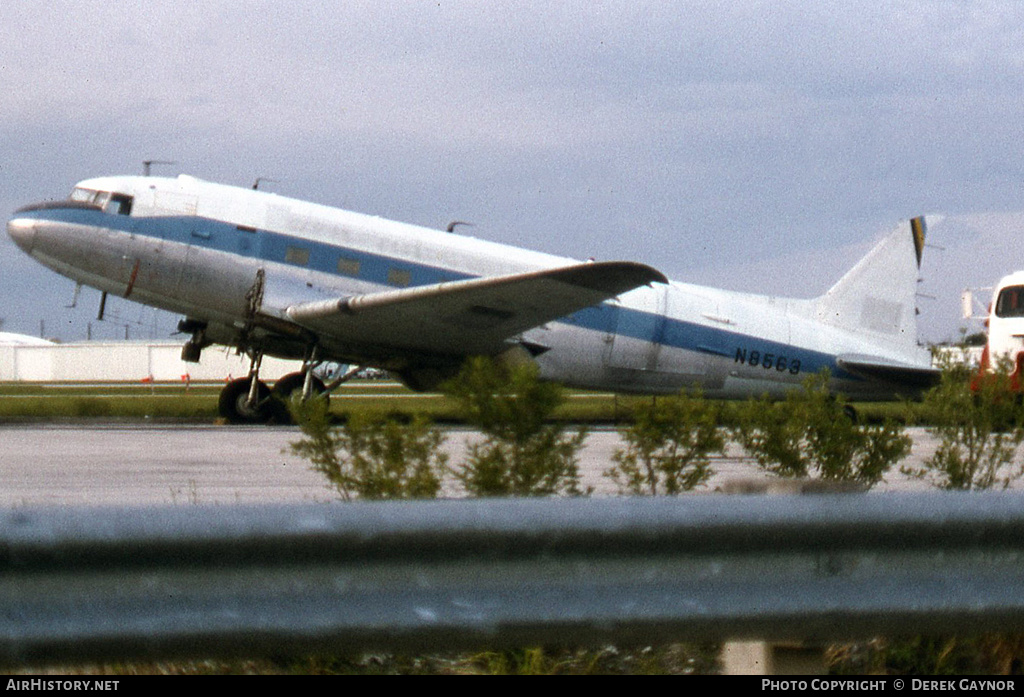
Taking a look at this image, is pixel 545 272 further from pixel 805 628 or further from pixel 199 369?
pixel 199 369

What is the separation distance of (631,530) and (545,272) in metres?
13.8

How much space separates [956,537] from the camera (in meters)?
2.92

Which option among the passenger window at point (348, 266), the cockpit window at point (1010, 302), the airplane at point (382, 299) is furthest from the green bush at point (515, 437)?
the cockpit window at point (1010, 302)

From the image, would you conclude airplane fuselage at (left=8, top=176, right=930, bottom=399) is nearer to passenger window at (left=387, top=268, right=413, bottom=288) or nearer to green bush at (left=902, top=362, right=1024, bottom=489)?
passenger window at (left=387, top=268, right=413, bottom=288)

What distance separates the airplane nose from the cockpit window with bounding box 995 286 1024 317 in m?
18.1

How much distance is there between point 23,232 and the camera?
18047 mm

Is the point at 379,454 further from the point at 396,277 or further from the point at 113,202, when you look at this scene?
the point at 113,202

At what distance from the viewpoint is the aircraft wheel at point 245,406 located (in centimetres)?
1833

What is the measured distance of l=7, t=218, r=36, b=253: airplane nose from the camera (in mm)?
17969

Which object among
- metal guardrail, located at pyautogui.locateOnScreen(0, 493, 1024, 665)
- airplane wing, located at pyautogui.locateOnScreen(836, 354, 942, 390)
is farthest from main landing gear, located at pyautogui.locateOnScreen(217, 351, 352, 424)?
metal guardrail, located at pyautogui.locateOnScreen(0, 493, 1024, 665)

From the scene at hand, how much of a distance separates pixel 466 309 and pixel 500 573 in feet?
49.5

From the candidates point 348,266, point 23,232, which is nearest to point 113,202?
point 23,232
